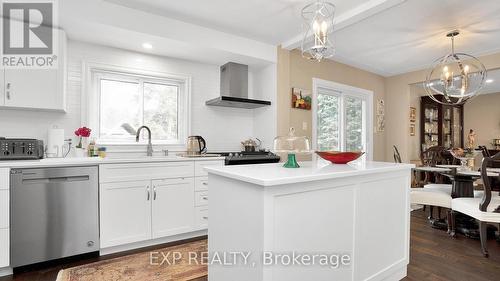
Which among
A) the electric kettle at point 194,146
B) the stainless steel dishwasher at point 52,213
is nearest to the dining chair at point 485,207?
the electric kettle at point 194,146

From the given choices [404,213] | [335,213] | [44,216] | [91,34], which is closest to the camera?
[335,213]

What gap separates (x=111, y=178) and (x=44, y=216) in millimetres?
602

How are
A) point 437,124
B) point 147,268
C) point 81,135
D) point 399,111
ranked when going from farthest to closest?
point 437,124
point 399,111
point 81,135
point 147,268

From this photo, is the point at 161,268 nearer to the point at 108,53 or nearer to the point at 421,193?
the point at 108,53

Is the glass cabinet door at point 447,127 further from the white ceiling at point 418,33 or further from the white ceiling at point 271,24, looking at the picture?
the white ceiling at point 271,24

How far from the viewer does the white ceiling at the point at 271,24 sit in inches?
104

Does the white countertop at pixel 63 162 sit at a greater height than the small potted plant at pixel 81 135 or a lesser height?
lesser

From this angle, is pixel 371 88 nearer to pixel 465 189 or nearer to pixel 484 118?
pixel 465 189

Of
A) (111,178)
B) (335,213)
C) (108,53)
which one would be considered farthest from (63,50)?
(335,213)

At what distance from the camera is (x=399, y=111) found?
548 centimetres

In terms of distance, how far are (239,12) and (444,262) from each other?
3.25 metres

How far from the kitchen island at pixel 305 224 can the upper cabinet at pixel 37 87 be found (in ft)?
6.77

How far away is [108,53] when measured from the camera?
3.12m

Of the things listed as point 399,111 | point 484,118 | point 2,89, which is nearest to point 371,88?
point 399,111
